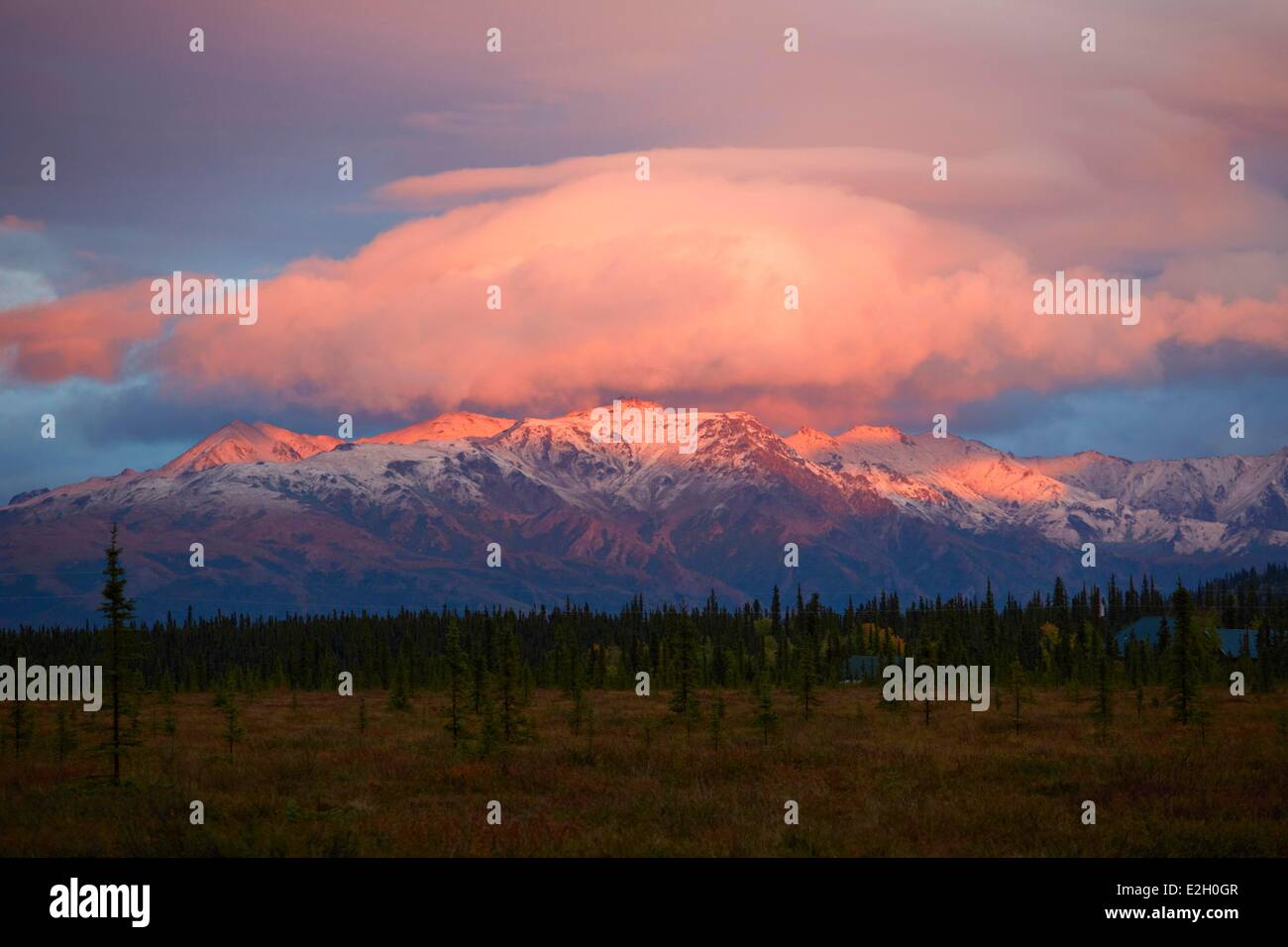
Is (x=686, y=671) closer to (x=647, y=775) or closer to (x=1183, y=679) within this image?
(x=647, y=775)

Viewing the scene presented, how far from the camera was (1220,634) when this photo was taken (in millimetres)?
166000

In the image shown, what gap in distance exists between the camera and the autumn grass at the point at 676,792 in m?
25.0

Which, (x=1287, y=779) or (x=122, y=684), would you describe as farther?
(x=122, y=684)

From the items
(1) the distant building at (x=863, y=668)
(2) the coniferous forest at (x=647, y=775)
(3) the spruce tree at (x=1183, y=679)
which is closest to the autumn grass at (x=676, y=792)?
(2) the coniferous forest at (x=647, y=775)

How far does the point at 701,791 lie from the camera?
32.0 m

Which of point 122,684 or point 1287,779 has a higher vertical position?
point 122,684

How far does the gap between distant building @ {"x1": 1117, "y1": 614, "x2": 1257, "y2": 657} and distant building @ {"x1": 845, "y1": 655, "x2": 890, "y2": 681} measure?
42.7 m

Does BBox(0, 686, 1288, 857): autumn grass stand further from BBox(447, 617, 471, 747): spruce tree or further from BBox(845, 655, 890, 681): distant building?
BBox(845, 655, 890, 681): distant building

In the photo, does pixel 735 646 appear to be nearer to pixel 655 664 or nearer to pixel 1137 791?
pixel 655 664

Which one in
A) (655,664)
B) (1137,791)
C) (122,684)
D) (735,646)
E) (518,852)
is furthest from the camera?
(735,646)

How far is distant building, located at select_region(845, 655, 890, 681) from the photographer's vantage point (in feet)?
386
